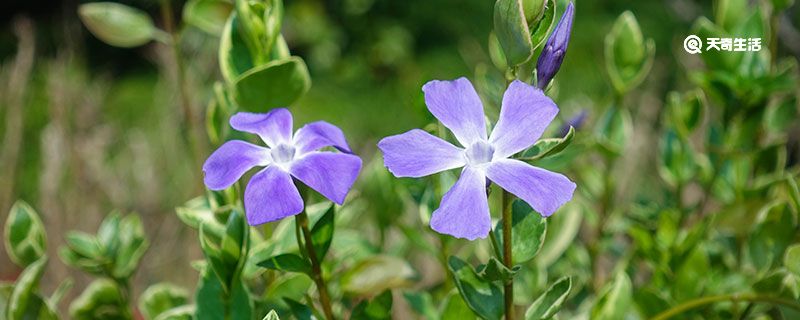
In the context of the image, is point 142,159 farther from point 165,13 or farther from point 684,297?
point 684,297

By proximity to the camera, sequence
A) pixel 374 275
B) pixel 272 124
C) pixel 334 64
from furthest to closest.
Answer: pixel 334 64
pixel 374 275
pixel 272 124

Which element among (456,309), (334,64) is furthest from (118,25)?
(334,64)

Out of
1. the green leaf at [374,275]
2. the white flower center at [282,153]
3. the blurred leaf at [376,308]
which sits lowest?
the green leaf at [374,275]

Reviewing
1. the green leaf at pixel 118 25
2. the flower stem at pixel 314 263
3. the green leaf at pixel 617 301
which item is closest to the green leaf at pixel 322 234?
the flower stem at pixel 314 263

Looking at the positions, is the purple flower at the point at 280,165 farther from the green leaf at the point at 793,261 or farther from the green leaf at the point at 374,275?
the green leaf at the point at 793,261

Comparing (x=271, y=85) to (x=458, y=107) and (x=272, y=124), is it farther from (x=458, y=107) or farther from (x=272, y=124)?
(x=458, y=107)
